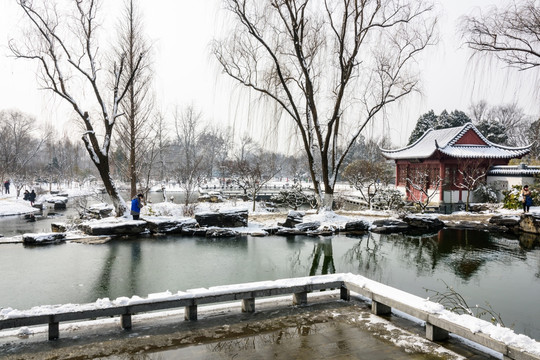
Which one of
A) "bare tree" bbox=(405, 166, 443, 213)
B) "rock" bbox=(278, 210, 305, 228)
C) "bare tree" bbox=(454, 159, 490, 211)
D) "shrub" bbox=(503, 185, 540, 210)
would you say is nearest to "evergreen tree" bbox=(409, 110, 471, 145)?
"bare tree" bbox=(405, 166, 443, 213)

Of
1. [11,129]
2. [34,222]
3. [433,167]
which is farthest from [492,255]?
[11,129]

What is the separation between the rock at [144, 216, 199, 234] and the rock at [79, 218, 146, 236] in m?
0.27

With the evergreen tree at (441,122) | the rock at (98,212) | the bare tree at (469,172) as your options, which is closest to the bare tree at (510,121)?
the evergreen tree at (441,122)

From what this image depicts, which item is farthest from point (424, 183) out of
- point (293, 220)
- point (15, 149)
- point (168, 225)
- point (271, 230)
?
point (15, 149)

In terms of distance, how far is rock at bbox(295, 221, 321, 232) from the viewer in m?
12.8

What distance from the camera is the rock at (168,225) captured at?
12344 mm

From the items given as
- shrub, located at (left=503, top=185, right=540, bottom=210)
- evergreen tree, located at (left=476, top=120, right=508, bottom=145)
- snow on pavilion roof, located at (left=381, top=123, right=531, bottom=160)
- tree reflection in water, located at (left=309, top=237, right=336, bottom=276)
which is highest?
evergreen tree, located at (left=476, top=120, right=508, bottom=145)

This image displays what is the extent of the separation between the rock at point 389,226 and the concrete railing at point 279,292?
8349mm

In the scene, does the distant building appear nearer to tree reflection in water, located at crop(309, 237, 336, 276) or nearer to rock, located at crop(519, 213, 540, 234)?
rock, located at crop(519, 213, 540, 234)

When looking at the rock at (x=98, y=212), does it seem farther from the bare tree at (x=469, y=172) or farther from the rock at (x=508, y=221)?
the bare tree at (x=469, y=172)

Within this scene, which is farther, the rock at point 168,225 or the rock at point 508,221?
the rock at point 508,221

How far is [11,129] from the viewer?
124 ft

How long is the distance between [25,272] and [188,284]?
343 centimetres

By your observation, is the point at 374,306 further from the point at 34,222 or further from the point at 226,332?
the point at 34,222
